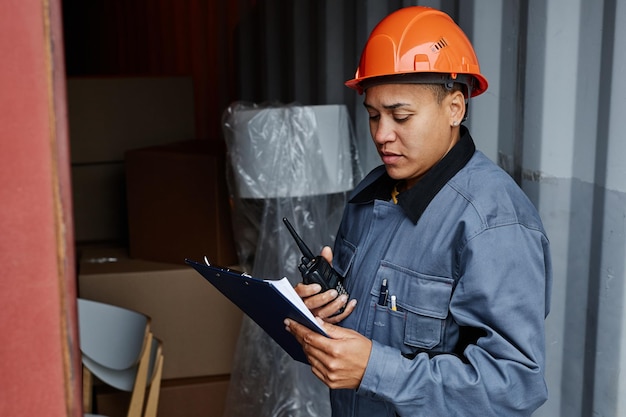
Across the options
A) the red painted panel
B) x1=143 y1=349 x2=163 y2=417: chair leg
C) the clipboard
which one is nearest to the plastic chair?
x1=143 y1=349 x2=163 y2=417: chair leg

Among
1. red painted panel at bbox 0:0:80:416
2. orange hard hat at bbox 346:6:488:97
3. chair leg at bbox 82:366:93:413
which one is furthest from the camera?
chair leg at bbox 82:366:93:413

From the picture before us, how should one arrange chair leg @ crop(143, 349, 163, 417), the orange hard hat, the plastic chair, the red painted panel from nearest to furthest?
the red painted panel < the orange hard hat < chair leg @ crop(143, 349, 163, 417) < the plastic chair

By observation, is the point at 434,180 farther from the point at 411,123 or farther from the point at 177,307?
the point at 177,307

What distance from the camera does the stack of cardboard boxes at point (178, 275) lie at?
2.91 m

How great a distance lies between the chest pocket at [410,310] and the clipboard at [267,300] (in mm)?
169

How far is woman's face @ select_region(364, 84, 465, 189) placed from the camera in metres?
1.38

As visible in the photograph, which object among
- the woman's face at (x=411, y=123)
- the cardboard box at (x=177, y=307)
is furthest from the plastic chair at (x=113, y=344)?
the woman's face at (x=411, y=123)

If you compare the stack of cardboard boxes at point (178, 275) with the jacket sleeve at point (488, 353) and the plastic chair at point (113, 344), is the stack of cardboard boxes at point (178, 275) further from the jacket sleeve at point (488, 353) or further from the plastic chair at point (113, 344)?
the jacket sleeve at point (488, 353)

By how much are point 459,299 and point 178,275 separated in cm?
187

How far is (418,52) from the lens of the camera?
54.7 inches

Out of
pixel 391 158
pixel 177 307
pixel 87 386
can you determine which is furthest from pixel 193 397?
pixel 391 158

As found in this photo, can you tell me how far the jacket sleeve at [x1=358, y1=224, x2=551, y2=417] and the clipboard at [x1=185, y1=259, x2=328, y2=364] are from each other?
168 mm

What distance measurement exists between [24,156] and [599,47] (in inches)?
51.6

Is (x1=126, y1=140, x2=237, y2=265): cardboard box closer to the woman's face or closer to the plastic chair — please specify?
the plastic chair
